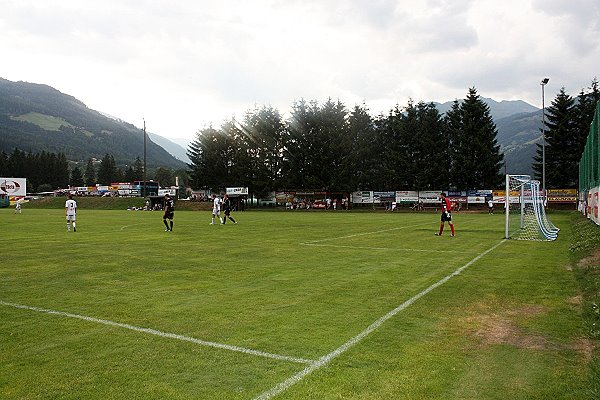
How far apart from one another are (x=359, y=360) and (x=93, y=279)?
23.8 feet

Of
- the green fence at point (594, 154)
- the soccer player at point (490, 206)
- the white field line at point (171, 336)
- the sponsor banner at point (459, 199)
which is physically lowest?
the white field line at point (171, 336)

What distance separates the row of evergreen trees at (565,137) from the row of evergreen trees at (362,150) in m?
6.38

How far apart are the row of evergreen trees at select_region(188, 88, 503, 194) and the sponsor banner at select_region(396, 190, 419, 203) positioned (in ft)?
7.62

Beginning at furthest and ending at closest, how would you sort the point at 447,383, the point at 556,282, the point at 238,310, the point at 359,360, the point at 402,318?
1. the point at 556,282
2. the point at 238,310
3. the point at 402,318
4. the point at 359,360
5. the point at 447,383

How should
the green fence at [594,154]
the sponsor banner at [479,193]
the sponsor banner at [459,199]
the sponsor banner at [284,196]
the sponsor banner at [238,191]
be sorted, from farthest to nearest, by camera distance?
the sponsor banner at [284,196], the sponsor banner at [238,191], the sponsor banner at [459,199], the sponsor banner at [479,193], the green fence at [594,154]

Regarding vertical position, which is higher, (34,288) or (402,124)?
(402,124)

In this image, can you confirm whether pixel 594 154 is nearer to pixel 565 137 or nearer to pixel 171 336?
pixel 171 336

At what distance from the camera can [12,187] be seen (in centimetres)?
8138

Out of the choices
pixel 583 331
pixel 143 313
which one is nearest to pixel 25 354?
pixel 143 313

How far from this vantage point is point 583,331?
20.4ft

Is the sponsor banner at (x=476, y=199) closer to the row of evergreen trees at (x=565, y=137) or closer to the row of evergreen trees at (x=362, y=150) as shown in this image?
the row of evergreen trees at (x=362, y=150)

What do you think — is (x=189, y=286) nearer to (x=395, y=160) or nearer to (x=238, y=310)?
(x=238, y=310)

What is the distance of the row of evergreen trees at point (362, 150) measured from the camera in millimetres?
64125

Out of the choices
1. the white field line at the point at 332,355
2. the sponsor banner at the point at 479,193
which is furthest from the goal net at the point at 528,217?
the sponsor banner at the point at 479,193
